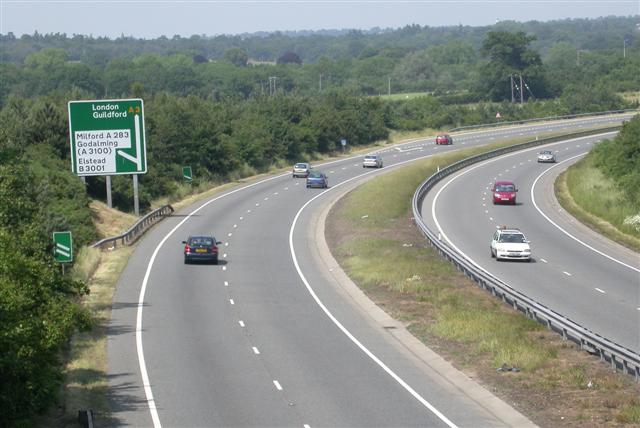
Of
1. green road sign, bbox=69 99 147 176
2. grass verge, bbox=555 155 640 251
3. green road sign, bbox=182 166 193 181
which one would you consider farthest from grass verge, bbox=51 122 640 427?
grass verge, bbox=555 155 640 251

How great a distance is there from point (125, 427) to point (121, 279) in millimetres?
21945

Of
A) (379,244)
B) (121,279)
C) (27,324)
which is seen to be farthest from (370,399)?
(379,244)

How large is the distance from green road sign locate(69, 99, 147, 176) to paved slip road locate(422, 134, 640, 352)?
52.8 ft

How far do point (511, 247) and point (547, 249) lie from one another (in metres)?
5.03

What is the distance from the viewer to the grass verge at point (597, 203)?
58.6 m

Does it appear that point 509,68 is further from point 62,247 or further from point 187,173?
point 62,247

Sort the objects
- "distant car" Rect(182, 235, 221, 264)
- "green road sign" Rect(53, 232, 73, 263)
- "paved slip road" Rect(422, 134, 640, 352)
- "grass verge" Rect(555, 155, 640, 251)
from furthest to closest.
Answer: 1. "grass verge" Rect(555, 155, 640, 251)
2. "distant car" Rect(182, 235, 221, 264)
3. "paved slip road" Rect(422, 134, 640, 352)
4. "green road sign" Rect(53, 232, 73, 263)

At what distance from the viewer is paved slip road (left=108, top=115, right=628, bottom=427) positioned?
23.6 metres

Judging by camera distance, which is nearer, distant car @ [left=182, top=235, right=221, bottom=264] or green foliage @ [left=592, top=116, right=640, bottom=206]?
distant car @ [left=182, top=235, right=221, bottom=264]

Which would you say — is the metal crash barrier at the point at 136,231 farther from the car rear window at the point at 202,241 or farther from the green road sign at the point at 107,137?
the car rear window at the point at 202,241

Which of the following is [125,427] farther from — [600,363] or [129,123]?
[129,123]

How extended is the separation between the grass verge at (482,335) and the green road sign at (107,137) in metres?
10.8

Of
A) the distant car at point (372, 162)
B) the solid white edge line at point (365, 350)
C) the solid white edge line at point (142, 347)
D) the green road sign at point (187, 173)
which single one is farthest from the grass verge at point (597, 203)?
the green road sign at point (187, 173)

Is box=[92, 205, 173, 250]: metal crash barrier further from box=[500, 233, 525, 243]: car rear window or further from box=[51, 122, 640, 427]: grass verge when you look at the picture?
box=[500, 233, 525, 243]: car rear window
